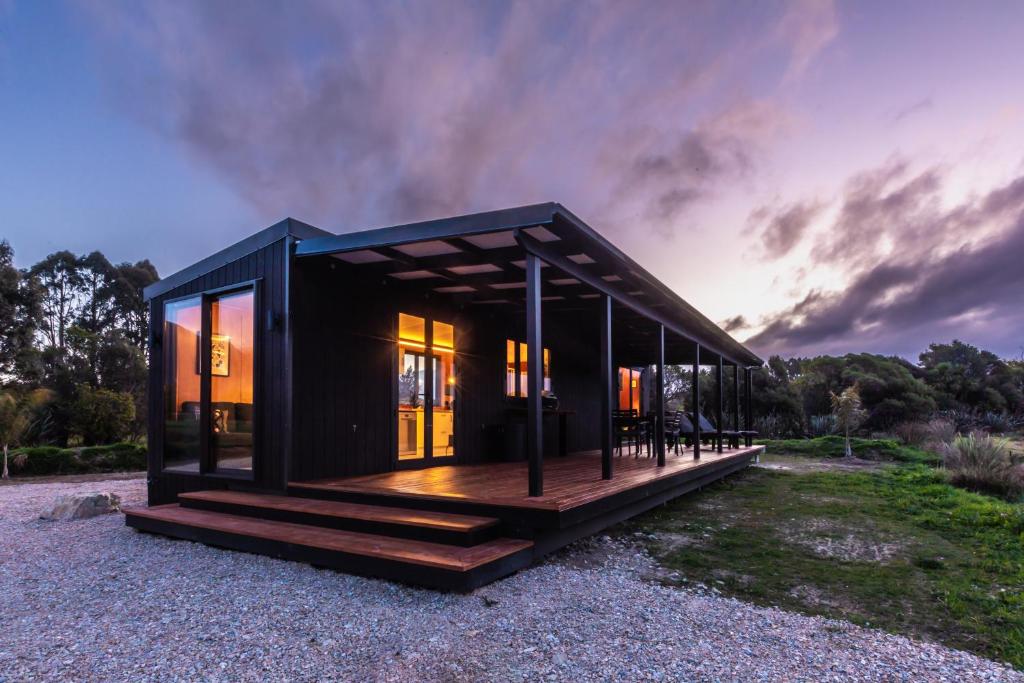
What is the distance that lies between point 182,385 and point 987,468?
10844 mm

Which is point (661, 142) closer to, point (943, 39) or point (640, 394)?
point (943, 39)

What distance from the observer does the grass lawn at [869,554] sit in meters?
3.08

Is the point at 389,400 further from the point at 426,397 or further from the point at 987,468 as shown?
the point at 987,468

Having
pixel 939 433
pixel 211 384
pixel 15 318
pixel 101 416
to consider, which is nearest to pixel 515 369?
pixel 211 384

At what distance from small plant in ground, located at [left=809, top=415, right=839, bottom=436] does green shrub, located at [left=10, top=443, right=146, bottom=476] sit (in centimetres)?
1829

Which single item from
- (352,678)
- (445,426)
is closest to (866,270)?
(445,426)

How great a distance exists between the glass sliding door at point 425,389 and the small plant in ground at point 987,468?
7.34 m

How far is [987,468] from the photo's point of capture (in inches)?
313

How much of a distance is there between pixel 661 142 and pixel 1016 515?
24.1ft

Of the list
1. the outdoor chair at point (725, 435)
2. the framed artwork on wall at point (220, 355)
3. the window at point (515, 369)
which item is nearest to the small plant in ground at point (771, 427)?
the outdoor chair at point (725, 435)

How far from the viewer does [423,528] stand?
3.88m

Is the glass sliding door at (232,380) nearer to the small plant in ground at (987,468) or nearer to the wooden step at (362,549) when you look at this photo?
the wooden step at (362,549)

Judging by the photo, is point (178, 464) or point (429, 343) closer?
point (178, 464)

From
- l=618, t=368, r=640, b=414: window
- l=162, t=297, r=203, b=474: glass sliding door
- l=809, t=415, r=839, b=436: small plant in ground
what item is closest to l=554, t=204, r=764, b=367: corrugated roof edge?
l=618, t=368, r=640, b=414: window
